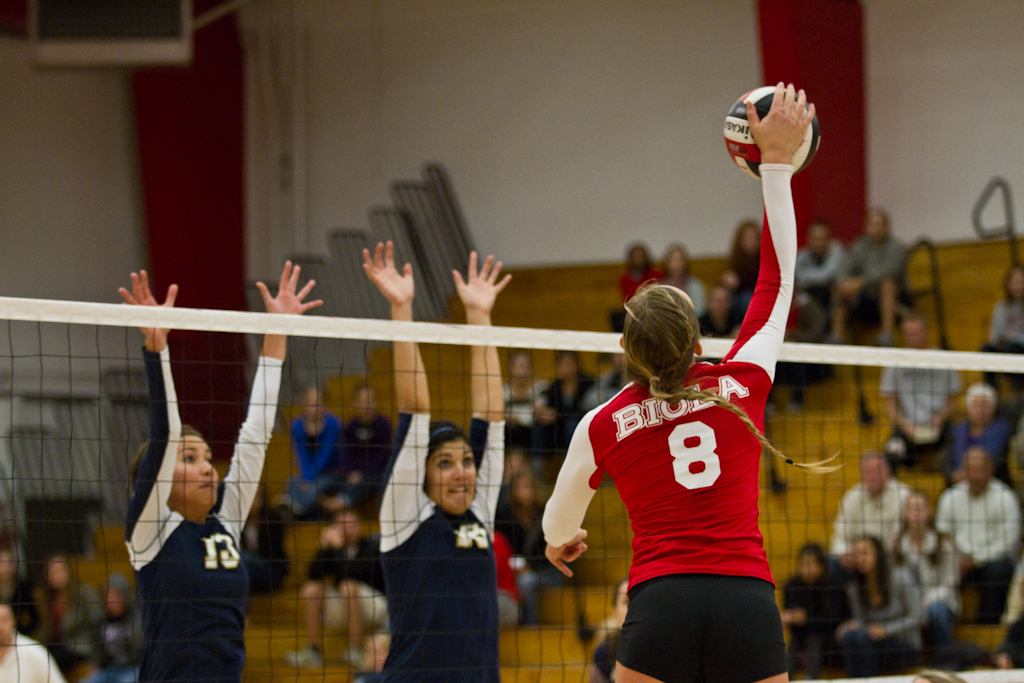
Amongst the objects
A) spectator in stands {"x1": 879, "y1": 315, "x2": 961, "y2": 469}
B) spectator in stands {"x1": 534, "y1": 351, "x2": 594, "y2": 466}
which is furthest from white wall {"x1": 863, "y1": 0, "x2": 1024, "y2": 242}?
spectator in stands {"x1": 534, "y1": 351, "x2": 594, "y2": 466}

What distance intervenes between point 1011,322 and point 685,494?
7.51 metres

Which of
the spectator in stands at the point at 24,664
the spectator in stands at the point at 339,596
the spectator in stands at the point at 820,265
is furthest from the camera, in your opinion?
the spectator in stands at the point at 820,265

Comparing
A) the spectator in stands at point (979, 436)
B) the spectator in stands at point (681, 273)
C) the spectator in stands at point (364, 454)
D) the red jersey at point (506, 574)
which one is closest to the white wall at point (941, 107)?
the spectator in stands at point (681, 273)

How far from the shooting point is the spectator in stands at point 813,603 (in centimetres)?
693

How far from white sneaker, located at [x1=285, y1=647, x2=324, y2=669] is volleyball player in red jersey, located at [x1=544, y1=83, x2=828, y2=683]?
18.6ft

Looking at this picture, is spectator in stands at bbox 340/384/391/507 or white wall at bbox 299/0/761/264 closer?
spectator in stands at bbox 340/384/391/507

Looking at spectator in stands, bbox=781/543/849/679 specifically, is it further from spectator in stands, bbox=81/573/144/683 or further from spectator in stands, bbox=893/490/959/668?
spectator in stands, bbox=81/573/144/683

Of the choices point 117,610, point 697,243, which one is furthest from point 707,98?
point 117,610

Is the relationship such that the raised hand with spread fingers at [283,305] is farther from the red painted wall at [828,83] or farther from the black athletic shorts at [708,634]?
the red painted wall at [828,83]

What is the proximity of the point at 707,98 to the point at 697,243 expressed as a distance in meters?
1.70

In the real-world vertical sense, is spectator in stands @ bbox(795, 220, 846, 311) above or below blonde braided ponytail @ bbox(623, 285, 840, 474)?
above

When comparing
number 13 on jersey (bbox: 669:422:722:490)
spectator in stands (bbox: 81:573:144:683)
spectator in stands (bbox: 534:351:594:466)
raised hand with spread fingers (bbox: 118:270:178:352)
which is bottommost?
spectator in stands (bbox: 81:573:144:683)

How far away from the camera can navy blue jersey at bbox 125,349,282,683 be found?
3.99 m

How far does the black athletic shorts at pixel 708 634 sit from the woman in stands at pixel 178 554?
6.26ft
